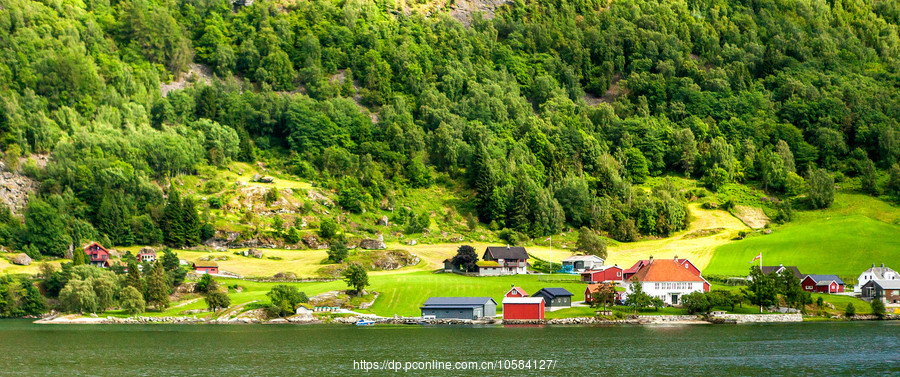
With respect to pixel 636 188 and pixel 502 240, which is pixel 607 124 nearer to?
pixel 636 188

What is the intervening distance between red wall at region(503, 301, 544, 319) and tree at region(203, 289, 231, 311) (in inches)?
1201

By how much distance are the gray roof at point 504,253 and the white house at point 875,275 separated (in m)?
40.7

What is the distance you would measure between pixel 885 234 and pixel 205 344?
318ft

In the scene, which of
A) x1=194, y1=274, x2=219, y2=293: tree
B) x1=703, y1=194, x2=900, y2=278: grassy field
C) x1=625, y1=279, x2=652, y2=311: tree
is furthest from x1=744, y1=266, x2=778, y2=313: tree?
x1=194, y1=274, x2=219, y2=293: tree

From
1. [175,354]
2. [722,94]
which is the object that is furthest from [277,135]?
[175,354]

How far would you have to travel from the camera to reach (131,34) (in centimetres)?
18200

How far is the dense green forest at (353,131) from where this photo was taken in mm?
140000

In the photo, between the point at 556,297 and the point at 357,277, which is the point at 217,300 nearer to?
the point at 357,277

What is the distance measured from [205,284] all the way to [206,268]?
8396mm

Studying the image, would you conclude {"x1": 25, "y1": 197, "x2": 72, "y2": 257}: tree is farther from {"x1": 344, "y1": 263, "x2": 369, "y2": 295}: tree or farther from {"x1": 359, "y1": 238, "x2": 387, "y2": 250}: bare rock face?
{"x1": 344, "y1": 263, "x2": 369, "y2": 295}: tree

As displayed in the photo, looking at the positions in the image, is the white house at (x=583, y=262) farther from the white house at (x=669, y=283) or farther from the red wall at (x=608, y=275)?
the white house at (x=669, y=283)

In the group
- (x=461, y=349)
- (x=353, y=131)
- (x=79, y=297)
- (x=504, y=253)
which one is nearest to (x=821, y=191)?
(x=504, y=253)

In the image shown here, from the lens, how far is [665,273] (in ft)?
319

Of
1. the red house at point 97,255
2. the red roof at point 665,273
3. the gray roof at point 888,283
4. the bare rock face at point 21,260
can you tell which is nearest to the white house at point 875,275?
the gray roof at point 888,283
